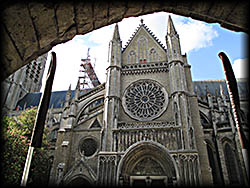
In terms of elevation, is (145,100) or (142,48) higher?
(142,48)

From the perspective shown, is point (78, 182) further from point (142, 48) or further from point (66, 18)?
point (66, 18)

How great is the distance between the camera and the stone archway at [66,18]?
1.72 metres

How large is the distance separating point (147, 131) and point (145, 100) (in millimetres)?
3265

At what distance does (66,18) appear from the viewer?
2.02 metres

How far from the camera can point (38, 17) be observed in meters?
1.85

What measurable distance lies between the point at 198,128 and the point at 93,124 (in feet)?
28.0

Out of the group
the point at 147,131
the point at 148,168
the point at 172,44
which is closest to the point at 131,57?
the point at 172,44

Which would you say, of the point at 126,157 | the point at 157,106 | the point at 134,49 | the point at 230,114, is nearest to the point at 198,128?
the point at 157,106

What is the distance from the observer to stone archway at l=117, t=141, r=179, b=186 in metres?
13.2

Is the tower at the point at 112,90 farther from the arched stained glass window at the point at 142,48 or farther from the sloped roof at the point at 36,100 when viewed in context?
the sloped roof at the point at 36,100

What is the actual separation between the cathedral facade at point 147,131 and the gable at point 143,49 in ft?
0.33

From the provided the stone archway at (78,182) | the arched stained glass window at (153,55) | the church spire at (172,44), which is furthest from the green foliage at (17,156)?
the church spire at (172,44)

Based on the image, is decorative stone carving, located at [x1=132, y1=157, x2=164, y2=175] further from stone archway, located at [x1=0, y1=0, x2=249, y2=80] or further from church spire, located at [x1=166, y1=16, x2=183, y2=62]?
stone archway, located at [x1=0, y1=0, x2=249, y2=80]

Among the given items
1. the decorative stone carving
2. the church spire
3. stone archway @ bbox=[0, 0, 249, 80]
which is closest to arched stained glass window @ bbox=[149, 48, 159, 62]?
the church spire
